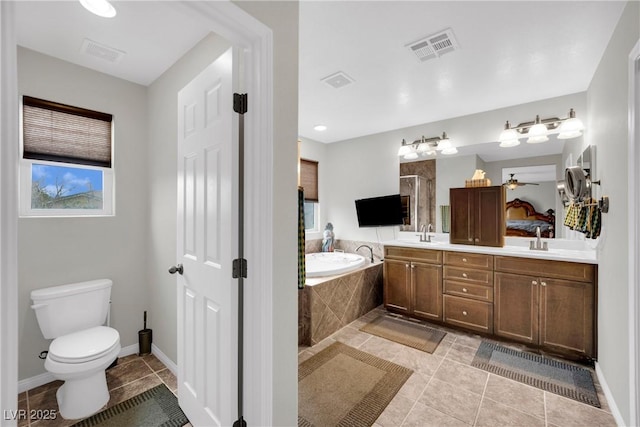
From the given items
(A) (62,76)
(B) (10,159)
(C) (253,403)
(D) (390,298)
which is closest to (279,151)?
(B) (10,159)

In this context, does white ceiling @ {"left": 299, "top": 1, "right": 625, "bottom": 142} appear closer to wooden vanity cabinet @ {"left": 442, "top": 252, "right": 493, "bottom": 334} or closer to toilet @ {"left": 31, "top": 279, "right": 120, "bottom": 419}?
wooden vanity cabinet @ {"left": 442, "top": 252, "right": 493, "bottom": 334}

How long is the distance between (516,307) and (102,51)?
13.4ft

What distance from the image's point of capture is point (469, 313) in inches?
115

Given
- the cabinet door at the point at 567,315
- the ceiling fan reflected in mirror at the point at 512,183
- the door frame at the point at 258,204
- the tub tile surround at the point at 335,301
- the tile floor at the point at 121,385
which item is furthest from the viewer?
the ceiling fan reflected in mirror at the point at 512,183

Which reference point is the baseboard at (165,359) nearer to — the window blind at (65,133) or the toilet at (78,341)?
the toilet at (78,341)

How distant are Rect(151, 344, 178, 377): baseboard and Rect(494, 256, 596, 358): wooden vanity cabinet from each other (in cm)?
295

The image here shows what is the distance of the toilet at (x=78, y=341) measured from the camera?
172 cm

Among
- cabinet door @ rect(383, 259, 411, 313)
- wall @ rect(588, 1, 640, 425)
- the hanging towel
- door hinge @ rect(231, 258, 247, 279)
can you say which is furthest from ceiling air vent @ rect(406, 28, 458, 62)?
cabinet door @ rect(383, 259, 411, 313)

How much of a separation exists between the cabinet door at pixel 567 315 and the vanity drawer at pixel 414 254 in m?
0.95

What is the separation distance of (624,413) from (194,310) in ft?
8.40

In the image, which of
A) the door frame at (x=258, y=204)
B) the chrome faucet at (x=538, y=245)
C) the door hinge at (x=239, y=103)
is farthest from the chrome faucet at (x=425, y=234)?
the door hinge at (x=239, y=103)

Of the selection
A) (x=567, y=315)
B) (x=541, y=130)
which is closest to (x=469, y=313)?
(x=567, y=315)

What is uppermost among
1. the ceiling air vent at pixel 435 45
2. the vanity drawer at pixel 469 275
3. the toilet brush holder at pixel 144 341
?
the ceiling air vent at pixel 435 45

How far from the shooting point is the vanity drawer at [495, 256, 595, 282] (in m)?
2.32
